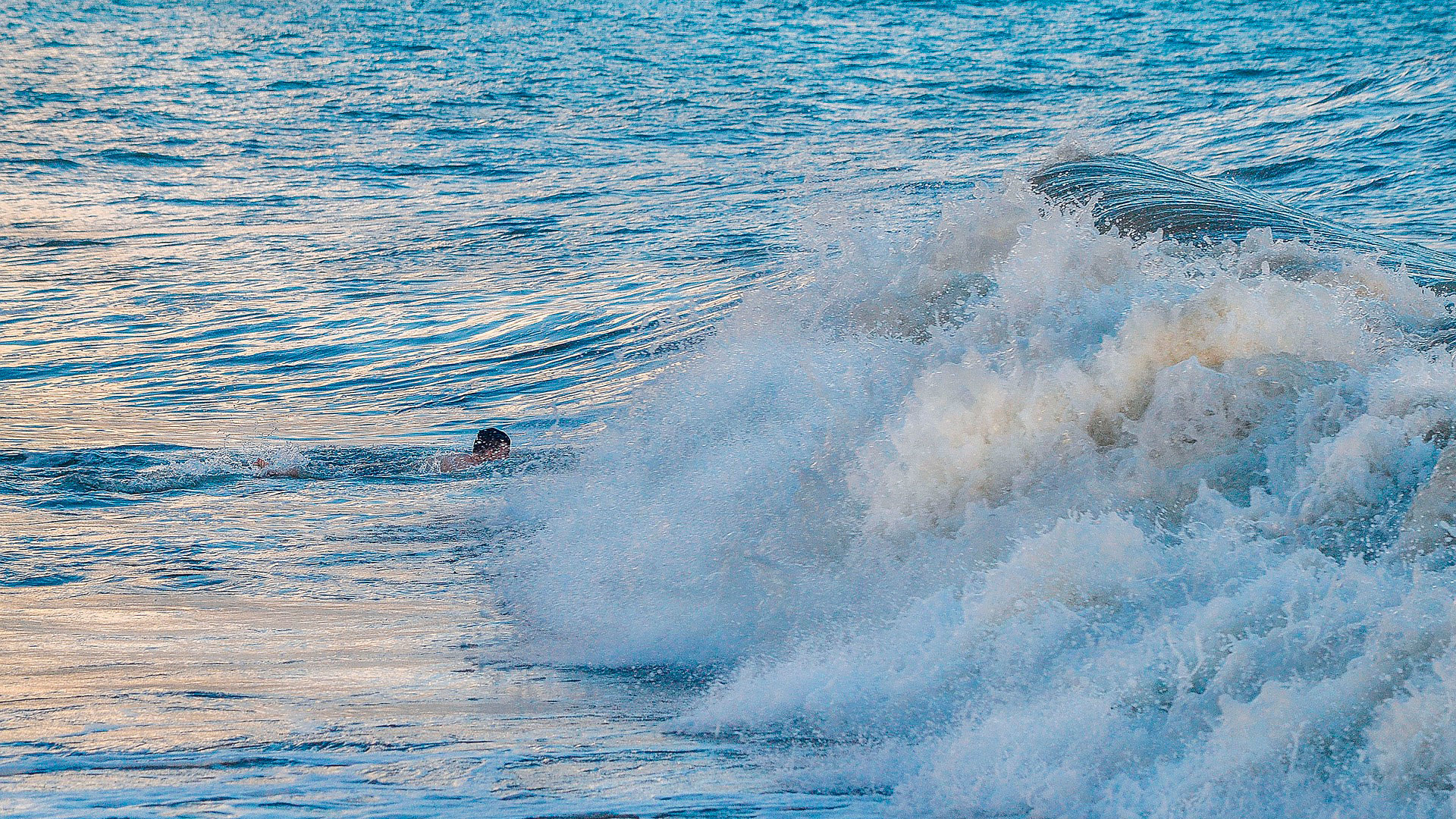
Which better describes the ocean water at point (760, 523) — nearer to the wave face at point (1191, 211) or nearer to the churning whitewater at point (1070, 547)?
the churning whitewater at point (1070, 547)

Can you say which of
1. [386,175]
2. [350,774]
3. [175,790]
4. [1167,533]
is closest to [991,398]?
[1167,533]

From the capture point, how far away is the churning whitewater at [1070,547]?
10.7ft

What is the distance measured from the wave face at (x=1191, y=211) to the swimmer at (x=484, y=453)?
9.94ft

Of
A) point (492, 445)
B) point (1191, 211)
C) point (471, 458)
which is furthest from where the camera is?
point (1191, 211)

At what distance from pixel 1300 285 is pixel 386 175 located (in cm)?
1270

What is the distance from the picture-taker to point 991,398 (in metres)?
4.85

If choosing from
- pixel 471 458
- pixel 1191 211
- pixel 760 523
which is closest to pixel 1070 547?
pixel 760 523

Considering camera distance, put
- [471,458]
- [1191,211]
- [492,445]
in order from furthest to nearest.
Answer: [1191,211] < [492,445] < [471,458]

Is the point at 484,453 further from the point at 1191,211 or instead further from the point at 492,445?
the point at 1191,211

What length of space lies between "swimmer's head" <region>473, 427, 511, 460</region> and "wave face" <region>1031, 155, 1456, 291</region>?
9.92ft

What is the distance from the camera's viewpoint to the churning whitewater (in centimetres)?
325

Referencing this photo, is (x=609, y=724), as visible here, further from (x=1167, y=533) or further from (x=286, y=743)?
(x=1167, y=533)

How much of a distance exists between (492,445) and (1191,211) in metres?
4.27

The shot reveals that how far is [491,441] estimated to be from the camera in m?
7.10
